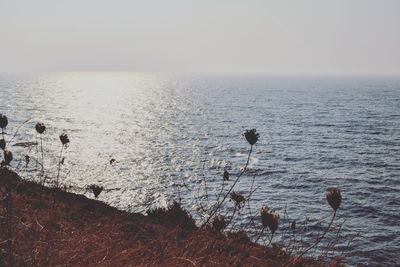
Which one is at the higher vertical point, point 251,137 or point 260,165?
point 251,137

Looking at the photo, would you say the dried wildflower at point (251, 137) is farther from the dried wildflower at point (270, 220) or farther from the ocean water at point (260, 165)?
the ocean water at point (260, 165)

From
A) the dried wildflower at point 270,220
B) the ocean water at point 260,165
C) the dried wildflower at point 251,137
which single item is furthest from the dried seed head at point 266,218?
the ocean water at point 260,165

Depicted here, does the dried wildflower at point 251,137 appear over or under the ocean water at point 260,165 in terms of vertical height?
over

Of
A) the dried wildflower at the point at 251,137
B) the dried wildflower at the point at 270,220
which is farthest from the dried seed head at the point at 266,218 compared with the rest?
the dried wildflower at the point at 251,137

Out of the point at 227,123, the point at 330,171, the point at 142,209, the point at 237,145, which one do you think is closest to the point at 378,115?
the point at 227,123

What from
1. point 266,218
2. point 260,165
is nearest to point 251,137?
point 266,218

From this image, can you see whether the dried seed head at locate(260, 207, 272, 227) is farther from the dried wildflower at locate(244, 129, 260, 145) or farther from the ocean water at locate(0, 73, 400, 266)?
the ocean water at locate(0, 73, 400, 266)

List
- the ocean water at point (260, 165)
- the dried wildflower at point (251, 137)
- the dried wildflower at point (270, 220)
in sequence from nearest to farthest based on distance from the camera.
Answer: the dried wildflower at point (270, 220), the dried wildflower at point (251, 137), the ocean water at point (260, 165)

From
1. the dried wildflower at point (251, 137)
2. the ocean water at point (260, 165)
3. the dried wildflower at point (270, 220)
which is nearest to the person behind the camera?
the dried wildflower at point (270, 220)

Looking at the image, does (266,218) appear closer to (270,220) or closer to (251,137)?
(270,220)

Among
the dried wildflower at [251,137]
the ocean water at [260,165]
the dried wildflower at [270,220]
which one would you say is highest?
the dried wildflower at [251,137]

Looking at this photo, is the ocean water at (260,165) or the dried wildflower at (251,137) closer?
the dried wildflower at (251,137)

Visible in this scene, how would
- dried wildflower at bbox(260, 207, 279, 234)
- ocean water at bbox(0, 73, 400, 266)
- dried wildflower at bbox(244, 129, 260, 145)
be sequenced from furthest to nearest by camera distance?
1. ocean water at bbox(0, 73, 400, 266)
2. dried wildflower at bbox(244, 129, 260, 145)
3. dried wildflower at bbox(260, 207, 279, 234)

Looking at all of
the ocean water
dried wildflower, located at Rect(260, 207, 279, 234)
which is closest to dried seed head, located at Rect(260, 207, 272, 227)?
dried wildflower, located at Rect(260, 207, 279, 234)
